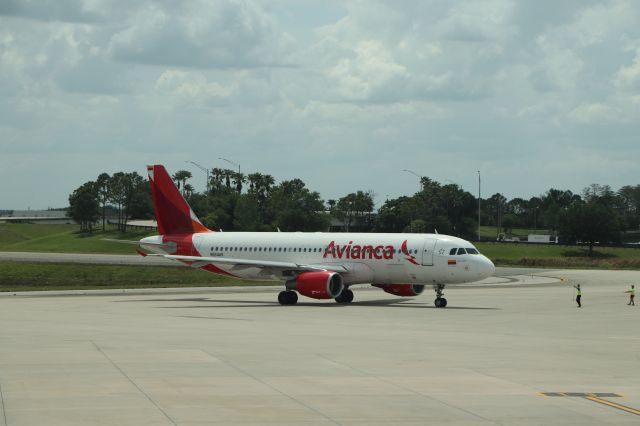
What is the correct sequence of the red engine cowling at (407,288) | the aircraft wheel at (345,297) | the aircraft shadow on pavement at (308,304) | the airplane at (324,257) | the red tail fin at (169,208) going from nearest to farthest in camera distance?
the airplane at (324,257) → the aircraft shadow on pavement at (308,304) → the aircraft wheel at (345,297) → the red engine cowling at (407,288) → the red tail fin at (169,208)

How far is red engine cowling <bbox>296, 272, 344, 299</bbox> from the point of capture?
186 feet

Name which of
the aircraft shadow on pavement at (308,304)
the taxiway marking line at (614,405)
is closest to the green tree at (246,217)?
the aircraft shadow on pavement at (308,304)

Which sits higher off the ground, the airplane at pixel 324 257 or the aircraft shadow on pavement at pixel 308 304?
the airplane at pixel 324 257

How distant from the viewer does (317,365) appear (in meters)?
29.3

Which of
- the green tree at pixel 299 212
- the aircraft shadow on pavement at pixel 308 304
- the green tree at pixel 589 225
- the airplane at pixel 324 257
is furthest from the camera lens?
the green tree at pixel 299 212

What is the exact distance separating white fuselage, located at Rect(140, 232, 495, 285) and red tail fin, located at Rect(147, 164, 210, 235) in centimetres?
152

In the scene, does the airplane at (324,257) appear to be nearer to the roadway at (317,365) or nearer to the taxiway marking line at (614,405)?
the roadway at (317,365)

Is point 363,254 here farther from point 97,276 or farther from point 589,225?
point 589,225

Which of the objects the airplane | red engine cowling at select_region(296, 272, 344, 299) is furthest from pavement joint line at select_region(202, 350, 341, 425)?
the airplane

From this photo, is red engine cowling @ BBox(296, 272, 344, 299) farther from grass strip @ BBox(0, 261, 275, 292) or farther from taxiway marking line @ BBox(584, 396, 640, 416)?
taxiway marking line @ BBox(584, 396, 640, 416)

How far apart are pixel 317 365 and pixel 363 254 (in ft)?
96.2

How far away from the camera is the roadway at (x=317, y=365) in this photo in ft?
70.5

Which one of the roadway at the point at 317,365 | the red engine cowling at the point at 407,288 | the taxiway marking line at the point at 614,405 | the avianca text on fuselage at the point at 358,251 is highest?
the avianca text on fuselage at the point at 358,251

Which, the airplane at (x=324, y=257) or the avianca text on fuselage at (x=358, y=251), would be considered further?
the avianca text on fuselage at (x=358, y=251)
